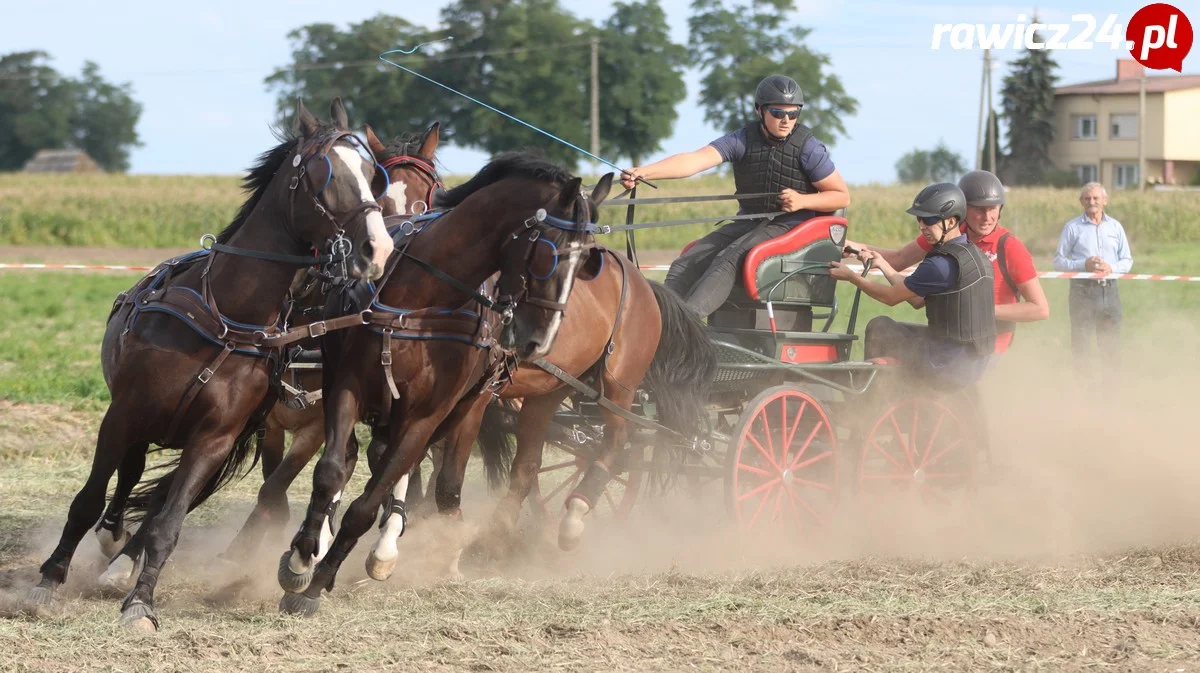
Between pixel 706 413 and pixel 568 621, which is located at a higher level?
pixel 706 413

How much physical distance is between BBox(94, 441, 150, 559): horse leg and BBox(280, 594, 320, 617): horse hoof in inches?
32.3

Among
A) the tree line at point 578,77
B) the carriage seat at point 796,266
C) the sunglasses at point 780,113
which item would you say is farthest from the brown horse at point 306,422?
the tree line at point 578,77

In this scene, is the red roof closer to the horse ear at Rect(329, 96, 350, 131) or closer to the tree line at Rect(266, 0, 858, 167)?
the tree line at Rect(266, 0, 858, 167)

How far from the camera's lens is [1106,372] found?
1018cm

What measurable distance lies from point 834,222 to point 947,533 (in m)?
1.80

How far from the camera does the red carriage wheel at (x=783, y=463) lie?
267 inches

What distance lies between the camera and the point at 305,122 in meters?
5.09

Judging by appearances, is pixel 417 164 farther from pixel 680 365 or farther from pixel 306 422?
pixel 680 365

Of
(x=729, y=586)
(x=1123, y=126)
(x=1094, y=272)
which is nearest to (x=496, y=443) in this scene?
(x=729, y=586)

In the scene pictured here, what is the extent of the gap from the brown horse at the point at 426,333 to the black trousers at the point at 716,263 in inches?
73.5

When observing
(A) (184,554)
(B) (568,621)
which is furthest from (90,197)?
(B) (568,621)

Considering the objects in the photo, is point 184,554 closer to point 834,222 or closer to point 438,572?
point 438,572

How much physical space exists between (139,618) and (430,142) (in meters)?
3.06

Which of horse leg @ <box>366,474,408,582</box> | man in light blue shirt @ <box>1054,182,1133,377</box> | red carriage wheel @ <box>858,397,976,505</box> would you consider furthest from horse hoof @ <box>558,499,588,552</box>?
man in light blue shirt @ <box>1054,182,1133,377</box>
